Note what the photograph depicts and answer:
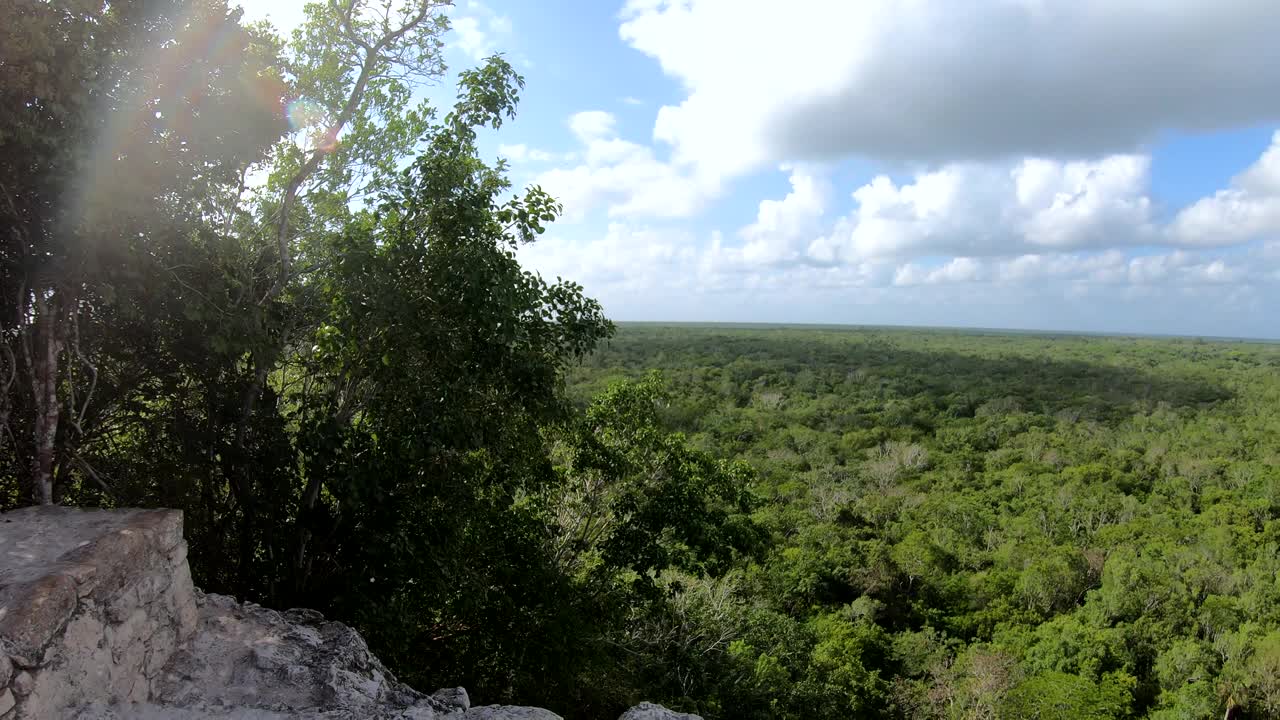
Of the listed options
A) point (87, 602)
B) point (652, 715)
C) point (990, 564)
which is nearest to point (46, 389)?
point (87, 602)

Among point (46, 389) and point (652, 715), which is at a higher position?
point (46, 389)

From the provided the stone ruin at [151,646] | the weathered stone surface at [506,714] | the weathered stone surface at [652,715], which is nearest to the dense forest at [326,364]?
the stone ruin at [151,646]

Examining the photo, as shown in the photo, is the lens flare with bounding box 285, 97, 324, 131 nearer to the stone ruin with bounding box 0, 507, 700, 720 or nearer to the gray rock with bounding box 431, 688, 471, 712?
the stone ruin with bounding box 0, 507, 700, 720

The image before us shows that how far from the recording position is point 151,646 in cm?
502

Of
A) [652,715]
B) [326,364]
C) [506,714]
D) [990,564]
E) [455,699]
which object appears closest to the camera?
[506,714]

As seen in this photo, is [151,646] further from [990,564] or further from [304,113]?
[990,564]

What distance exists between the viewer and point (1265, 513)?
3350 cm

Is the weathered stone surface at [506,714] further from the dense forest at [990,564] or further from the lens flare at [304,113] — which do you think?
the lens flare at [304,113]

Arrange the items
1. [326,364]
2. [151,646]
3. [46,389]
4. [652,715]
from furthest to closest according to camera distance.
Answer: [326,364]
[652,715]
[46,389]
[151,646]

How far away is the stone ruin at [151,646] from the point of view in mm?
4207

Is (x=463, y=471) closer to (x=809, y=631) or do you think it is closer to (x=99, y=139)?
(x=99, y=139)

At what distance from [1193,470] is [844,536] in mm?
24535

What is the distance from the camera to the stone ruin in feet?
13.8

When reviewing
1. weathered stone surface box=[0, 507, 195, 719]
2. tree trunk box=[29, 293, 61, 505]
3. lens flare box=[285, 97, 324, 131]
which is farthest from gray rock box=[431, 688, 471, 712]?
lens flare box=[285, 97, 324, 131]
